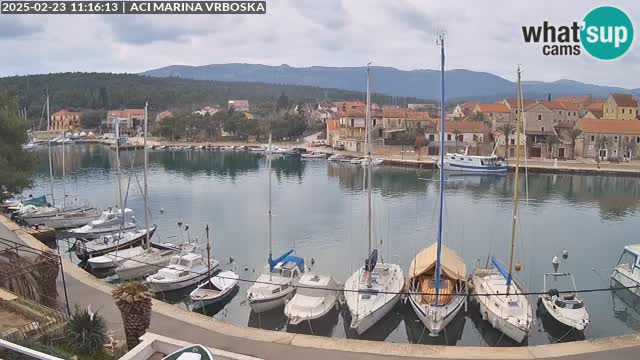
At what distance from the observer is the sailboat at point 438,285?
57.0 feet

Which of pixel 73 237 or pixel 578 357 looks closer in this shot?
pixel 578 357

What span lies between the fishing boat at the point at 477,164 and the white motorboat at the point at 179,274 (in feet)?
151

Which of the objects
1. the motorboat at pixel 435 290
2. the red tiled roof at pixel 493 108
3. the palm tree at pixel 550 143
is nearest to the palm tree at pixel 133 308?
the motorboat at pixel 435 290

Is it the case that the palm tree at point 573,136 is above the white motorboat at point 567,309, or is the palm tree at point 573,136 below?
above

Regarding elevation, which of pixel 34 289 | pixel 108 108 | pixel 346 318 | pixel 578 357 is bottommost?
pixel 346 318

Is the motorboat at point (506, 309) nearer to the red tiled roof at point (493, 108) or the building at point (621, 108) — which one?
the red tiled roof at point (493, 108)

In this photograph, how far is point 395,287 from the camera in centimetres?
2000

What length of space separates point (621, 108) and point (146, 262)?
8239 cm

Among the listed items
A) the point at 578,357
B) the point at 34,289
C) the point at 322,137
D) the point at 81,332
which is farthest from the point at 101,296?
the point at 322,137

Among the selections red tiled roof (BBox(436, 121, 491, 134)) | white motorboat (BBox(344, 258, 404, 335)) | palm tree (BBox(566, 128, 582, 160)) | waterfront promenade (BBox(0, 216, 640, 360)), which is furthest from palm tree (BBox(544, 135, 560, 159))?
waterfront promenade (BBox(0, 216, 640, 360))

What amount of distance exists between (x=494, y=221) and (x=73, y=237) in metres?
27.0

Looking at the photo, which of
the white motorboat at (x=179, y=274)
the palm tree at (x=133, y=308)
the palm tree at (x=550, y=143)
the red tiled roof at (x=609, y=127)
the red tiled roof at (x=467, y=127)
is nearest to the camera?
the palm tree at (x=133, y=308)

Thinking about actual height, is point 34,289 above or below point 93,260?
above

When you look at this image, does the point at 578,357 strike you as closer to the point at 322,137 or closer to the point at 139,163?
the point at 139,163
